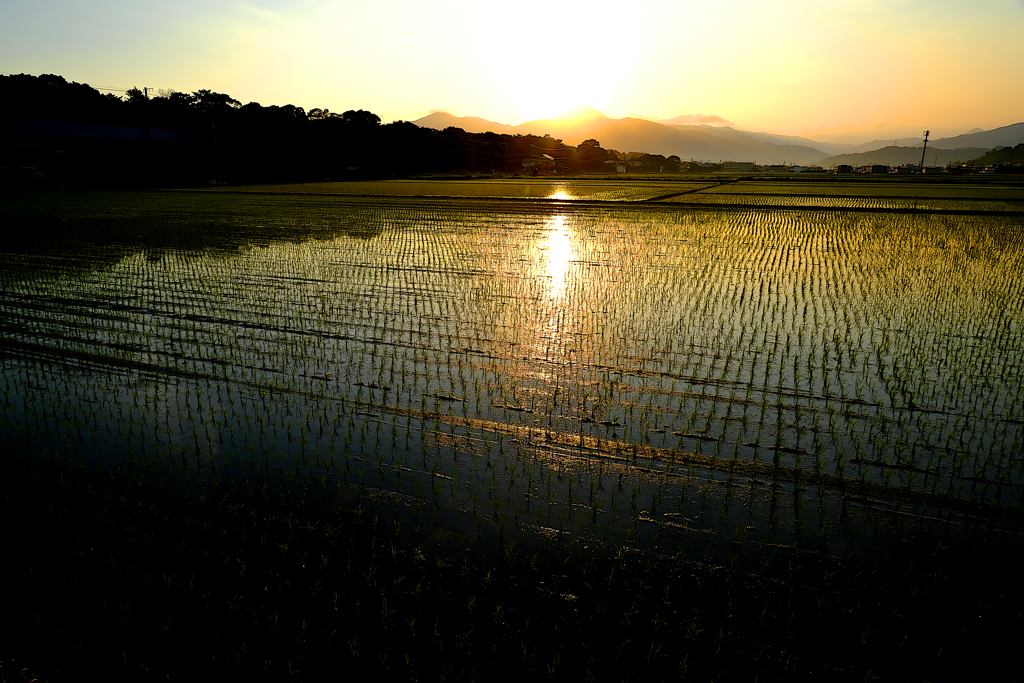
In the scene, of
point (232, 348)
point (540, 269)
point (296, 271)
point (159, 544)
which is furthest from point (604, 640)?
point (296, 271)

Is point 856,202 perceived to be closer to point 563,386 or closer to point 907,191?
point 907,191

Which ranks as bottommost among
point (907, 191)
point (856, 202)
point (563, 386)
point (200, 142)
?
point (563, 386)

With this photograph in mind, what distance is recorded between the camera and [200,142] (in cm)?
5753

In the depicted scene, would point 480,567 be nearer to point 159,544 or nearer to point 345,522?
point 345,522

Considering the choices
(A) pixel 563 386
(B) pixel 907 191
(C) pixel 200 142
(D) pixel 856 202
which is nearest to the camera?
(A) pixel 563 386

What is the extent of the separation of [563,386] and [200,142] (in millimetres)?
62369

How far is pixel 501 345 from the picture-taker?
7.97 meters

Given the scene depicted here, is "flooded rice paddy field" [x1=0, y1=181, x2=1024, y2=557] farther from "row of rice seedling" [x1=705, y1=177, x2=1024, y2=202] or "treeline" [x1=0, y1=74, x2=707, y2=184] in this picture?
"treeline" [x1=0, y1=74, x2=707, y2=184]

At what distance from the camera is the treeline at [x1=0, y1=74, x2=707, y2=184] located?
5081 cm

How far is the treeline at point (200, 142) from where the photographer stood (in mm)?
50812

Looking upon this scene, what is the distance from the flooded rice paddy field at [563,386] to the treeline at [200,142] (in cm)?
4528

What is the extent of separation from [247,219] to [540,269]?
52.9 feet

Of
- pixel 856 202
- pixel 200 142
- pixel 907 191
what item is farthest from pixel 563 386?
pixel 200 142

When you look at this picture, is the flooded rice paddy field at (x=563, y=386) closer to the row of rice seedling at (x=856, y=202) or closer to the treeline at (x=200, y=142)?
the row of rice seedling at (x=856, y=202)
